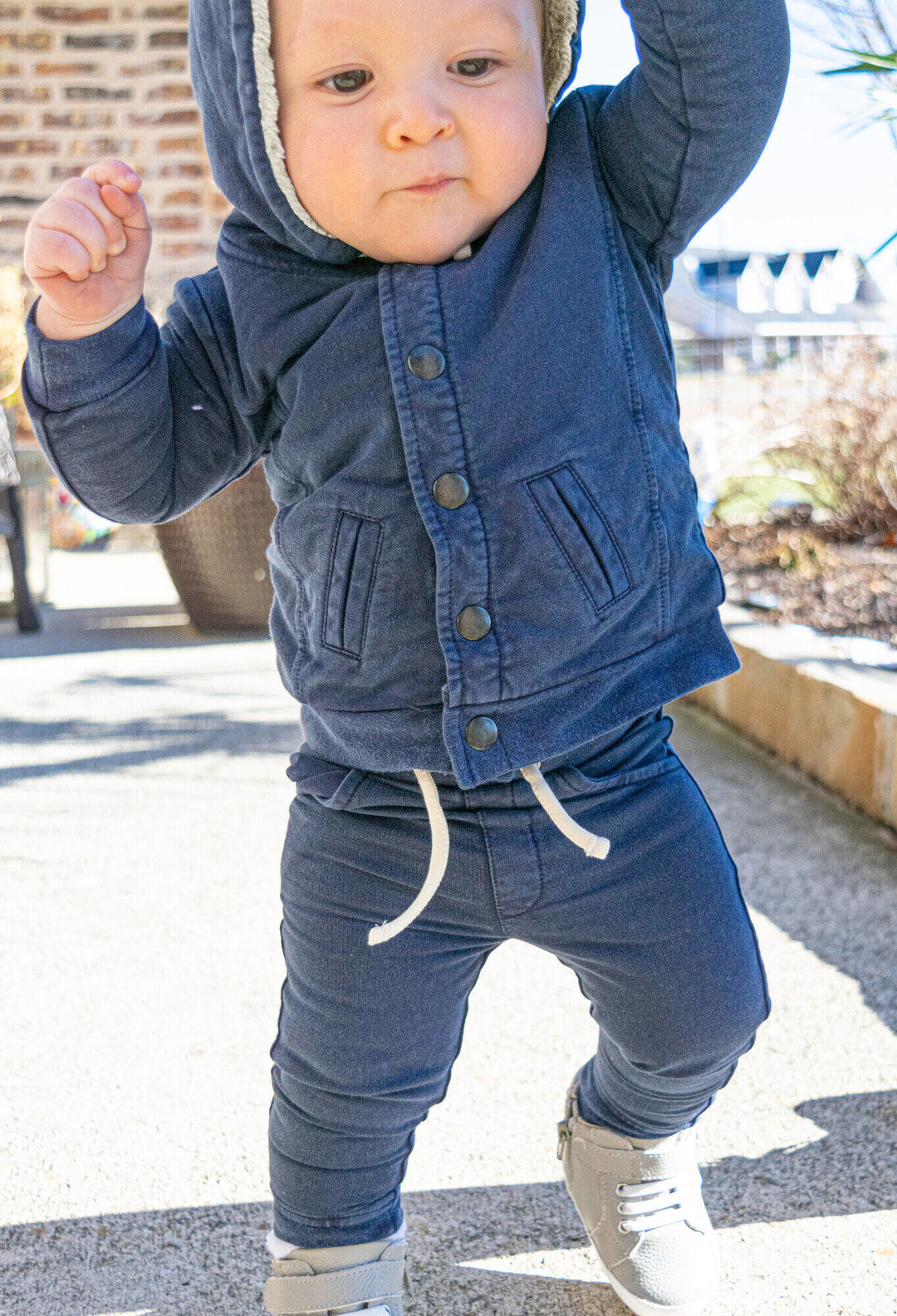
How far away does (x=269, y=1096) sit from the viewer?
5.11ft

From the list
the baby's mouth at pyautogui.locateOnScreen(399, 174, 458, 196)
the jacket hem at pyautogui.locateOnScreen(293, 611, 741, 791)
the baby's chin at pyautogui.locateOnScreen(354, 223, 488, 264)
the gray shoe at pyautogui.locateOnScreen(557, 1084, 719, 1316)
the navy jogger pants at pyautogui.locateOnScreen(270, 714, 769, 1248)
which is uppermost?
the baby's mouth at pyautogui.locateOnScreen(399, 174, 458, 196)

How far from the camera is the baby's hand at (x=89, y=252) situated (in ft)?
3.42

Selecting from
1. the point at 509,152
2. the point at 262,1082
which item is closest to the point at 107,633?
the point at 262,1082

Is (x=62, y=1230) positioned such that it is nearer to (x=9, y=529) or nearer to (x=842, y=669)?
(x=842, y=669)

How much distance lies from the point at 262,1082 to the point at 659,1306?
602mm

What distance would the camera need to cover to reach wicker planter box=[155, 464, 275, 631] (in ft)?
13.7

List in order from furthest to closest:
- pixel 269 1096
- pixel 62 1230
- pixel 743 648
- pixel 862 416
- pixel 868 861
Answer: pixel 862 416, pixel 743 648, pixel 868 861, pixel 269 1096, pixel 62 1230

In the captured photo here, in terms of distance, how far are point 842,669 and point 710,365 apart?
25.4 feet

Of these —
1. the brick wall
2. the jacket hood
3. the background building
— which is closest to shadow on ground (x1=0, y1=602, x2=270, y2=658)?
the brick wall

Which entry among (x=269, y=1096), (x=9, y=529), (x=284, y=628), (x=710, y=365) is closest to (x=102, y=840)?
(x=269, y=1096)

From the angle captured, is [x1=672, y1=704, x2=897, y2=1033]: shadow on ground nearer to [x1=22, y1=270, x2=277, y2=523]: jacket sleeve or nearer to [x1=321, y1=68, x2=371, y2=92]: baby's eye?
[x1=22, y1=270, x2=277, y2=523]: jacket sleeve

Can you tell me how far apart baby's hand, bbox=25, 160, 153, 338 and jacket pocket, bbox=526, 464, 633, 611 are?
1.24 feet

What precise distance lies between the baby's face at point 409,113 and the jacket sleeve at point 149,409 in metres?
0.18

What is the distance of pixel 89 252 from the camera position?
3.43ft
